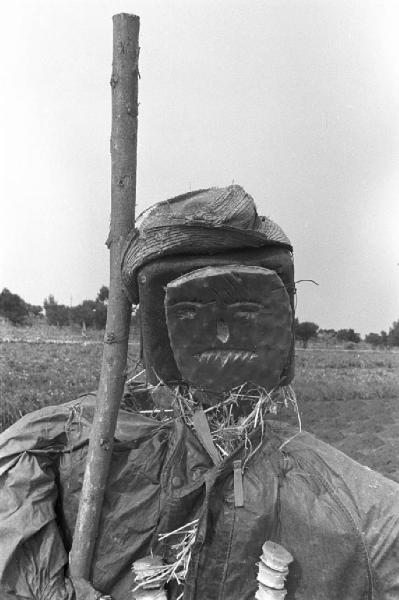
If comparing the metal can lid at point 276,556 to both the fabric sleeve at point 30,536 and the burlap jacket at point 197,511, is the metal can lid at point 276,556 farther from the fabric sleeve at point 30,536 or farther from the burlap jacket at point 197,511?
the fabric sleeve at point 30,536

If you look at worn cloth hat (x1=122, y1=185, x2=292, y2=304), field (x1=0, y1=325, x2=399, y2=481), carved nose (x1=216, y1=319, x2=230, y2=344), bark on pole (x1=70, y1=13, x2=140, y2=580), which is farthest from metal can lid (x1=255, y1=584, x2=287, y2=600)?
field (x1=0, y1=325, x2=399, y2=481)

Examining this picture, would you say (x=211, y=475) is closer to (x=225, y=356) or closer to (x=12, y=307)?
(x=225, y=356)

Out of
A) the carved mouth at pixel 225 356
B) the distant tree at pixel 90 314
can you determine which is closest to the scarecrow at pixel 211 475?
the carved mouth at pixel 225 356

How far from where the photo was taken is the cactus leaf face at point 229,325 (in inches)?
53.1

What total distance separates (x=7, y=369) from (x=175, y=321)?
140 inches

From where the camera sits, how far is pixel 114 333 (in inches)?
63.4

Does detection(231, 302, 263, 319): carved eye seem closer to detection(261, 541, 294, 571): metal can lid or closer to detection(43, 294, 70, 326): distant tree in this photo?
detection(261, 541, 294, 571): metal can lid

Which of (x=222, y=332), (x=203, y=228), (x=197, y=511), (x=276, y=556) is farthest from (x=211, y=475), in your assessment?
(x=203, y=228)

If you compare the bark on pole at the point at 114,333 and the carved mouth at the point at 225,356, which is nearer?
the carved mouth at the point at 225,356

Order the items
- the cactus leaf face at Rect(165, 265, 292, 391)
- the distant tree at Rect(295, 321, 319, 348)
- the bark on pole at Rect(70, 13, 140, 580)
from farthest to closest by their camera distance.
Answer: the distant tree at Rect(295, 321, 319, 348)
the bark on pole at Rect(70, 13, 140, 580)
the cactus leaf face at Rect(165, 265, 292, 391)

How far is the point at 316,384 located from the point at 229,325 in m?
4.60

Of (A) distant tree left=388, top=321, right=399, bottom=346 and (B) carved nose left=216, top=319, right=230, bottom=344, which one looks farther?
(A) distant tree left=388, top=321, right=399, bottom=346

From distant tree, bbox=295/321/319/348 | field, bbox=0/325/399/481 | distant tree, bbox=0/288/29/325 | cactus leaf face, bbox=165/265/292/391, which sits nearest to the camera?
cactus leaf face, bbox=165/265/292/391

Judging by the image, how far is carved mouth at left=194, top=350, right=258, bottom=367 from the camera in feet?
4.80
